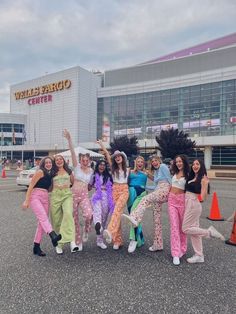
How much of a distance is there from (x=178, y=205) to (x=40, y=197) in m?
2.32

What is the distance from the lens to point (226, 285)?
3668 mm

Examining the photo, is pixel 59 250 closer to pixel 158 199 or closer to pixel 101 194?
pixel 101 194

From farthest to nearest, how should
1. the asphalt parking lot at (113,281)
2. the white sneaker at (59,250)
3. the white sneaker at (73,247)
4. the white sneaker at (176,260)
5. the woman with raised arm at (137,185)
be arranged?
the woman with raised arm at (137,185)
the white sneaker at (59,250)
the white sneaker at (73,247)
the white sneaker at (176,260)
the asphalt parking lot at (113,281)

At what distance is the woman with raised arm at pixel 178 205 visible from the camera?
4.55m

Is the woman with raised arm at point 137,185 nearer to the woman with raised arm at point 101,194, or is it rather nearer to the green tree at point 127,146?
the woman with raised arm at point 101,194

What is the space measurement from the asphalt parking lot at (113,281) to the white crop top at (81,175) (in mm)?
1260

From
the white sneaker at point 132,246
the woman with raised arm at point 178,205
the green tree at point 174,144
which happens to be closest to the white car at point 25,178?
the white sneaker at point 132,246

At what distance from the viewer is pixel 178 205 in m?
4.65

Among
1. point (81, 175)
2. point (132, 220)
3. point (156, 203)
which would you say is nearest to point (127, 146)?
point (81, 175)

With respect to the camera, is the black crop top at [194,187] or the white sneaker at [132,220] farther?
the white sneaker at [132,220]

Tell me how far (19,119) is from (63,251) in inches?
2883

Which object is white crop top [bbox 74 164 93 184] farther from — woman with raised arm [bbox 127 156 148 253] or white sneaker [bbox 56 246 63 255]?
white sneaker [bbox 56 246 63 255]

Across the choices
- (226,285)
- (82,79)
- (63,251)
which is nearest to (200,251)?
(226,285)

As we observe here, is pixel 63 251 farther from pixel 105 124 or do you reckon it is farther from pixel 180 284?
pixel 105 124
